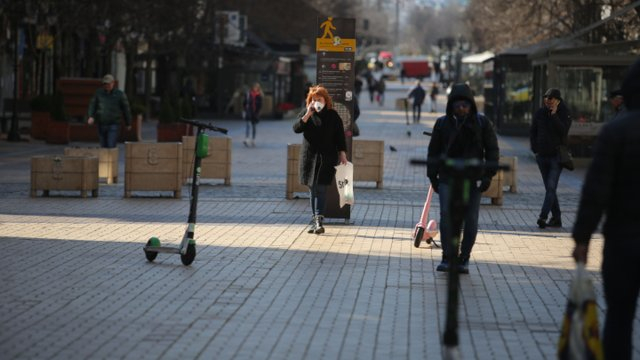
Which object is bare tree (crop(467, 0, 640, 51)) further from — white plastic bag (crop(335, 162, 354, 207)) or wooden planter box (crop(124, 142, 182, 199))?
white plastic bag (crop(335, 162, 354, 207))

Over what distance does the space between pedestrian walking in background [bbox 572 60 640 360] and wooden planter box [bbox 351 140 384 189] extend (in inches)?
629

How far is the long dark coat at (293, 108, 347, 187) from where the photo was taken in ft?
50.3

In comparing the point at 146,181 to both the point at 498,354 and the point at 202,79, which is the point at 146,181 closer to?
the point at 498,354

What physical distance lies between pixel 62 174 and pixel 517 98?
27538 mm

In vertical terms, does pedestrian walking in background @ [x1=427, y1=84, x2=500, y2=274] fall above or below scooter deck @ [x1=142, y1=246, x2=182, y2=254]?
above

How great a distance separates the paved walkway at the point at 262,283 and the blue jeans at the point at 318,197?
0.38 meters

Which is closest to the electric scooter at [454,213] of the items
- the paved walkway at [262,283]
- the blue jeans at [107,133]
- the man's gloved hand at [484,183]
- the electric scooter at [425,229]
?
the paved walkway at [262,283]

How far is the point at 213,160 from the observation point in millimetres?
22594

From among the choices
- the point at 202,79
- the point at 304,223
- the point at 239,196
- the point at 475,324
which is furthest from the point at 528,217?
the point at 202,79

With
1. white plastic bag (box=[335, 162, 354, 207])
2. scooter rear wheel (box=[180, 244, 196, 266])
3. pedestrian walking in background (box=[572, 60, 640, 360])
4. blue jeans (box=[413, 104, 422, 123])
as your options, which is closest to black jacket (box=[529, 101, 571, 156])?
white plastic bag (box=[335, 162, 354, 207])

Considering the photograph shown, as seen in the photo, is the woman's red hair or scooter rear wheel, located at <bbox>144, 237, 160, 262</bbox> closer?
scooter rear wheel, located at <bbox>144, 237, 160, 262</bbox>

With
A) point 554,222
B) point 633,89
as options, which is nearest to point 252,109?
point 554,222

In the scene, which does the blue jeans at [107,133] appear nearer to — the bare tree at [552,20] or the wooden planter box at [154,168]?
the wooden planter box at [154,168]

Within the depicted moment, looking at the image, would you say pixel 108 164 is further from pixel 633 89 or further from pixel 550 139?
pixel 633 89
